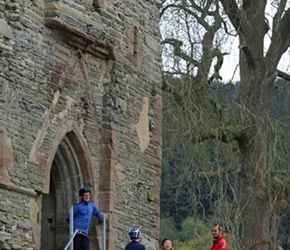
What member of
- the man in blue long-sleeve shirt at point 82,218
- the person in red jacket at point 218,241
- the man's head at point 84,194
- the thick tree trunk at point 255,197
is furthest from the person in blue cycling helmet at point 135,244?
the thick tree trunk at point 255,197

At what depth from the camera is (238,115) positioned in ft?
102

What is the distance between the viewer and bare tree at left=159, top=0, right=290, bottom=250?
101ft

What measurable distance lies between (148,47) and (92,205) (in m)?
4.72

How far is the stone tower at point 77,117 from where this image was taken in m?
24.1

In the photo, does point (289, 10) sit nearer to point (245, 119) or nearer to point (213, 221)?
point (245, 119)

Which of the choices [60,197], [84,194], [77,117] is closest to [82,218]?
[84,194]

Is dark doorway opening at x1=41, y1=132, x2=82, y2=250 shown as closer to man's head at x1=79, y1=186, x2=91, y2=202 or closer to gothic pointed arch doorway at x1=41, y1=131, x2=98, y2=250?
gothic pointed arch doorway at x1=41, y1=131, x2=98, y2=250

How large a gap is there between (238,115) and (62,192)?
19.3ft

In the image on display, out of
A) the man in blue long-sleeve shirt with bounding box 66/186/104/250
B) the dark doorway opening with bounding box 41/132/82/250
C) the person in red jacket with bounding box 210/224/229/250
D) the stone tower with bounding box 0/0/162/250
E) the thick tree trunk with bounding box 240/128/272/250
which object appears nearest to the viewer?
A: the person in red jacket with bounding box 210/224/229/250

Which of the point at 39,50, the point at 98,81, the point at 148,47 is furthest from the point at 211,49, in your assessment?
the point at 39,50

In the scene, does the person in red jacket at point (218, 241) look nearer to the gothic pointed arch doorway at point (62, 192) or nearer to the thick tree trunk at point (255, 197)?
the gothic pointed arch doorway at point (62, 192)

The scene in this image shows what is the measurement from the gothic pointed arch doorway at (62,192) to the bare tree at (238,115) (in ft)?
15.5

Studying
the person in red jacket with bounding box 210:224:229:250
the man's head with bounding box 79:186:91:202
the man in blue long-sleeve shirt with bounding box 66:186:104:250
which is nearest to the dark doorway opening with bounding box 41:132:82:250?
the man in blue long-sleeve shirt with bounding box 66:186:104:250

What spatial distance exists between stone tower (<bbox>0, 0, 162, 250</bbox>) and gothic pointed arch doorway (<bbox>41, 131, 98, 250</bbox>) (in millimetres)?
16
